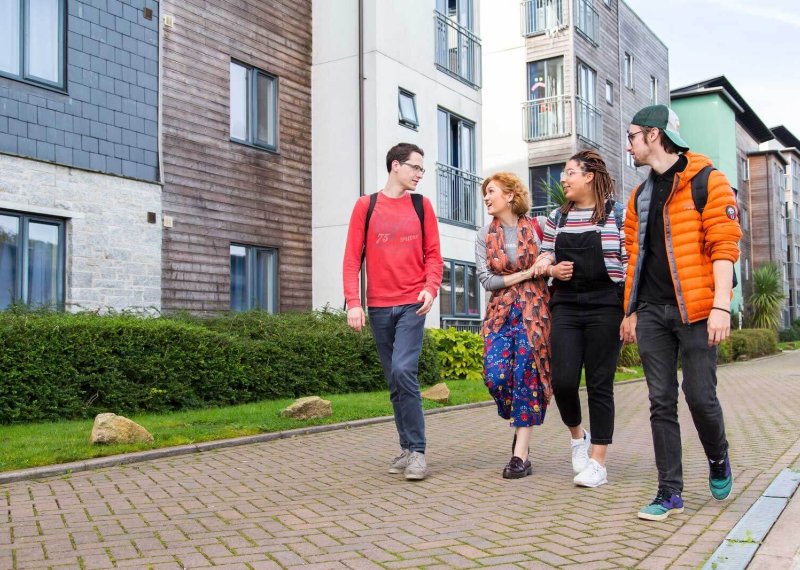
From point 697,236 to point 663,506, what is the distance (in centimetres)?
140

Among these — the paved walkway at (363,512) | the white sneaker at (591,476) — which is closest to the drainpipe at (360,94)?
the paved walkway at (363,512)

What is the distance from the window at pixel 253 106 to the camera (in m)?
14.6

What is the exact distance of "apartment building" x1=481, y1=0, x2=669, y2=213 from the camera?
2631 centimetres

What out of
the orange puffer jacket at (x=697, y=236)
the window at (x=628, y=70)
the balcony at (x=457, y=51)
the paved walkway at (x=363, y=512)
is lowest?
the paved walkway at (x=363, y=512)

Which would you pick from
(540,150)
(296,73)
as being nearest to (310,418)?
(296,73)

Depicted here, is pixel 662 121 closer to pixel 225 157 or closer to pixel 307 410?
pixel 307 410

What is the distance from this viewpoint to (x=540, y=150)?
2669 cm

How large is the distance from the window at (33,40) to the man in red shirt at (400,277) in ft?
22.3

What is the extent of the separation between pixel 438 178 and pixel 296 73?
3833 millimetres

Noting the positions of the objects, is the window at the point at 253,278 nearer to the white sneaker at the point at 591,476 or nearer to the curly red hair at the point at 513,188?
the curly red hair at the point at 513,188

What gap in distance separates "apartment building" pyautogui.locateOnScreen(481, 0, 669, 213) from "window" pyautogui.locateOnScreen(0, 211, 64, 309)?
17.2m

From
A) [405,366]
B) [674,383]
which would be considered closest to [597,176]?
[674,383]

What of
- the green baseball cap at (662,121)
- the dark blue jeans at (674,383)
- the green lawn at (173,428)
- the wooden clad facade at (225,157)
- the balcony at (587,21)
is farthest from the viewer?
the balcony at (587,21)

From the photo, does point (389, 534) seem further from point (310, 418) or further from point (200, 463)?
point (310, 418)
